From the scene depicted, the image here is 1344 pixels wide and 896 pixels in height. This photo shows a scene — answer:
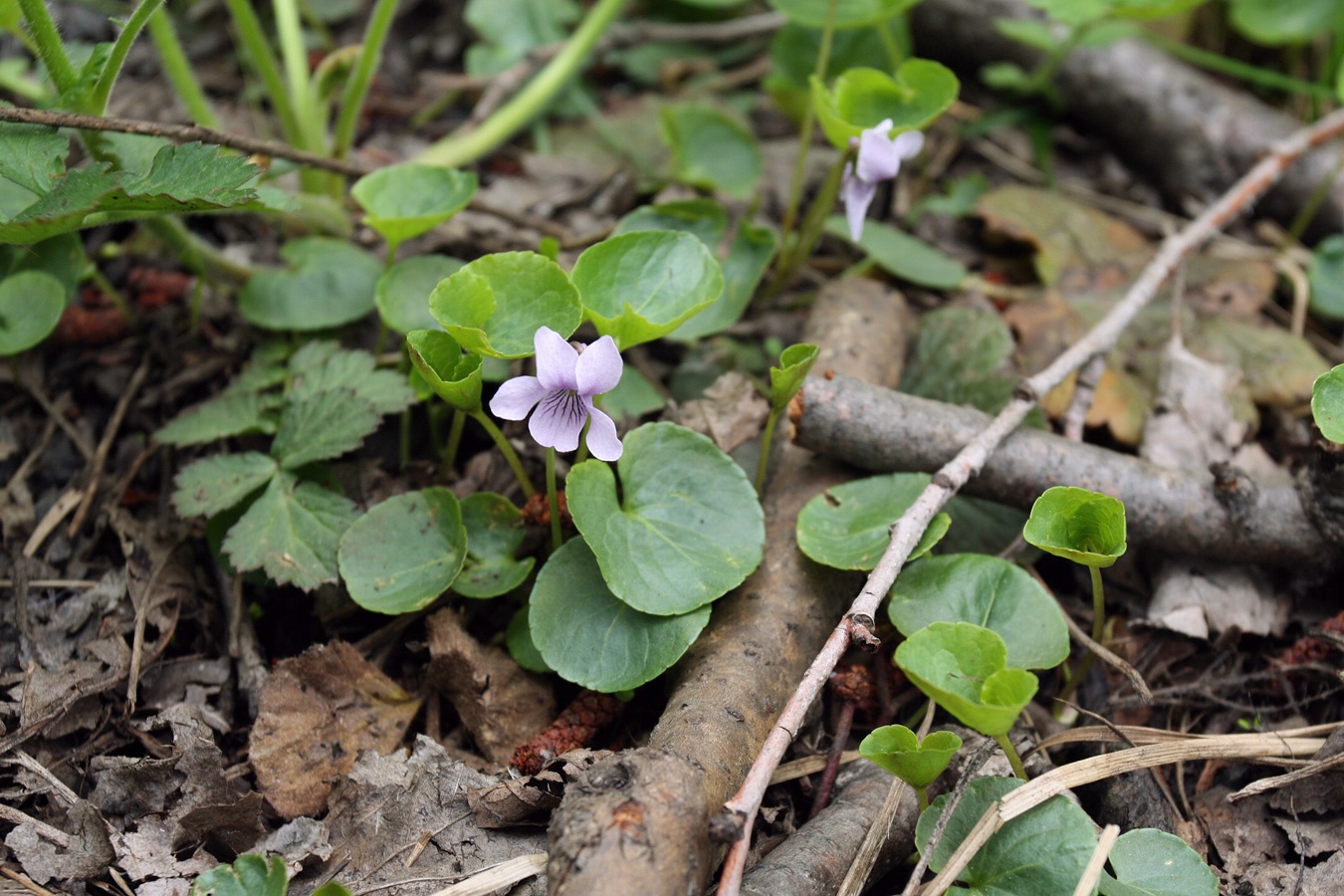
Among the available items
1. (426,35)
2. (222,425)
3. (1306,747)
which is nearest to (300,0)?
(426,35)

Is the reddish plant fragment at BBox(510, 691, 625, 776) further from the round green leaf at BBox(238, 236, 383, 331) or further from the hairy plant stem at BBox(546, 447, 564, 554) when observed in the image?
the round green leaf at BBox(238, 236, 383, 331)

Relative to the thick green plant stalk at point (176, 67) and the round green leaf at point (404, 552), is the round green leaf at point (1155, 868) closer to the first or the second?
the round green leaf at point (404, 552)

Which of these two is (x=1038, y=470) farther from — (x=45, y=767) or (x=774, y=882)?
(x=45, y=767)

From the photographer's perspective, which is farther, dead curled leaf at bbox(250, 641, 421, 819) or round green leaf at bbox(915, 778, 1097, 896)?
dead curled leaf at bbox(250, 641, 421, 819)

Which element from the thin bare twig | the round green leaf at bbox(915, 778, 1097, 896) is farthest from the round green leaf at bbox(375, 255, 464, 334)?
the round green leaf at bbox(915, 778, 1097, 896)

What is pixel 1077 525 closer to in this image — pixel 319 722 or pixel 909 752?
pixel 909 752

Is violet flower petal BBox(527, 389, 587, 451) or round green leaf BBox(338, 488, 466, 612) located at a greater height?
violet flower petal BBox(527, 389, 587, 451)
